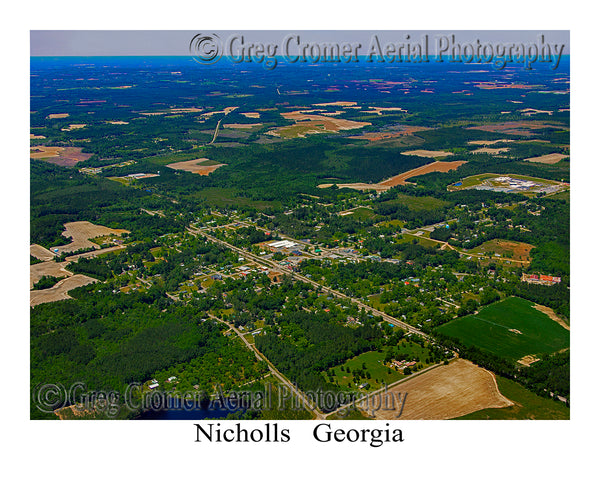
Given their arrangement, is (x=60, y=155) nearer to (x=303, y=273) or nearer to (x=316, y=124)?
(x=316, y=124)

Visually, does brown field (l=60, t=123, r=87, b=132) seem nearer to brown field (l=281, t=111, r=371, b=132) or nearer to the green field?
brown field (l=281, t=111, r=371, b=132)

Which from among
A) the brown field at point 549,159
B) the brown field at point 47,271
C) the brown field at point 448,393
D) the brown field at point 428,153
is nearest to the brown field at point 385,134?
the brown field at point 428,153

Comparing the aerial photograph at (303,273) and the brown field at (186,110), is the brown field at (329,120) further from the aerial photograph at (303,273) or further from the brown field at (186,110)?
the brown field at (186,110)

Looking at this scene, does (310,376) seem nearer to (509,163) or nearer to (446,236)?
(446,236)

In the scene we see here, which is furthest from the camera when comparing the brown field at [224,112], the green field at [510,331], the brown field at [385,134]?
the brown field at [224,112]

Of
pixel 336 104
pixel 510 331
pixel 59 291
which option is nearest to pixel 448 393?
pixel 510 331

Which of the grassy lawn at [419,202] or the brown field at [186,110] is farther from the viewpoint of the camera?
the brown field at [186,110]
